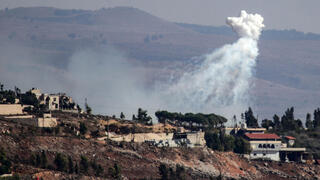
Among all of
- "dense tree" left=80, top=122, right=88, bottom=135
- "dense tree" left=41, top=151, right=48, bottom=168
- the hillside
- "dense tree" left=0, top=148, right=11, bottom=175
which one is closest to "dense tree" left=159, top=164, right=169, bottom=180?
the hillside

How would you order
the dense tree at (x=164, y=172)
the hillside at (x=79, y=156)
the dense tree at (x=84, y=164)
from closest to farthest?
the hillside at (x=79, y=156) < the dense tree at (x=84, y=164) < the dense tree at (x=164, y=172)

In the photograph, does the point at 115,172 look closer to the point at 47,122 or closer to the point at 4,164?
the point at 4,164

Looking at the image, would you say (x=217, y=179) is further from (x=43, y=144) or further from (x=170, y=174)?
(x=43, y=144)

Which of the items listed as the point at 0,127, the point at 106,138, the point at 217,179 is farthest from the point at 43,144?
the point at 217,179

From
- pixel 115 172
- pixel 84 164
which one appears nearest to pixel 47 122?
pixel 84 164

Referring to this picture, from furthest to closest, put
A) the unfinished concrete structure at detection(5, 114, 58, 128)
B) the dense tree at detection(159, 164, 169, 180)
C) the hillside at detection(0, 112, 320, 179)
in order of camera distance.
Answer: the unfinished concrete structure at detection(5, 114, 58, 128)
the dense tree at detection(159, 164, 169, 180)
the hillside at detection(0, 112, 320, 179)

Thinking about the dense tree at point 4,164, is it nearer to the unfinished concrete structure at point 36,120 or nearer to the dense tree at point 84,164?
the dense tree at point 84,164

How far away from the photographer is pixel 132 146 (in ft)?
635

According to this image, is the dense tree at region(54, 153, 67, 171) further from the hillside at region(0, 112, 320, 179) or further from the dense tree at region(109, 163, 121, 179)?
the dense tree at region(109, 163, 121, 179)

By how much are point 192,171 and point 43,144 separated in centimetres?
3368

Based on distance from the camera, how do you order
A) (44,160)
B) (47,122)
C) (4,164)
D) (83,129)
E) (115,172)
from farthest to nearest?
(83,129)
(47,122)
(115,172)
(44,160)
(4,164)

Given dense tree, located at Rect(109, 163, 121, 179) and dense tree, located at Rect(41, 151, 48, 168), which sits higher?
dense tree, located at Rect(41, 151, 48, 168)

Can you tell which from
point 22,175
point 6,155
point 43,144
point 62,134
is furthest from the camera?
point 62,134

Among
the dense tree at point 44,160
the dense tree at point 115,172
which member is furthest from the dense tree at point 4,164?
the dense tree at point 115,172
